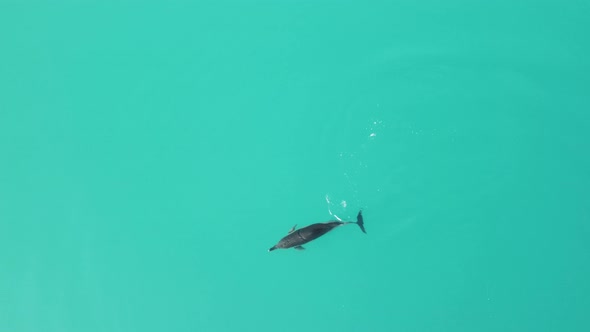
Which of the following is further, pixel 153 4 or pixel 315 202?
pixel 153 4

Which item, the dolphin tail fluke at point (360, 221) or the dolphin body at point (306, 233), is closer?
the dolphin body at point (306, 233)

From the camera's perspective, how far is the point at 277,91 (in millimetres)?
7000

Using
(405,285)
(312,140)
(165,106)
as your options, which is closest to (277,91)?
(312,140)

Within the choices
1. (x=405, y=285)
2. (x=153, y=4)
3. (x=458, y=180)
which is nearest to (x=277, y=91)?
(x=153, y=4)

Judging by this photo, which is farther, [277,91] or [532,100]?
[277,91]

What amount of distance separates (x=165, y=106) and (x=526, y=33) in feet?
18.2

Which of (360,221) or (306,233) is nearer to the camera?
(306,233)

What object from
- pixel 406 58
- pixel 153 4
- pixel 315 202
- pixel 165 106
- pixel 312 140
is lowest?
pixel 315 202

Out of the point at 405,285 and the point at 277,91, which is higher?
the point at 277,91

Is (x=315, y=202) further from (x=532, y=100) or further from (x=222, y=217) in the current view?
(x=532, y=100)

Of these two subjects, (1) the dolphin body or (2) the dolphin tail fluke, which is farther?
(2) the dolphin tail fluke

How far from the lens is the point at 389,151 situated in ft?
21.9

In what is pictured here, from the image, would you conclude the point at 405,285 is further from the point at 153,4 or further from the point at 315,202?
the point at 153,4

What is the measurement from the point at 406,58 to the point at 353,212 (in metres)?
2.44
